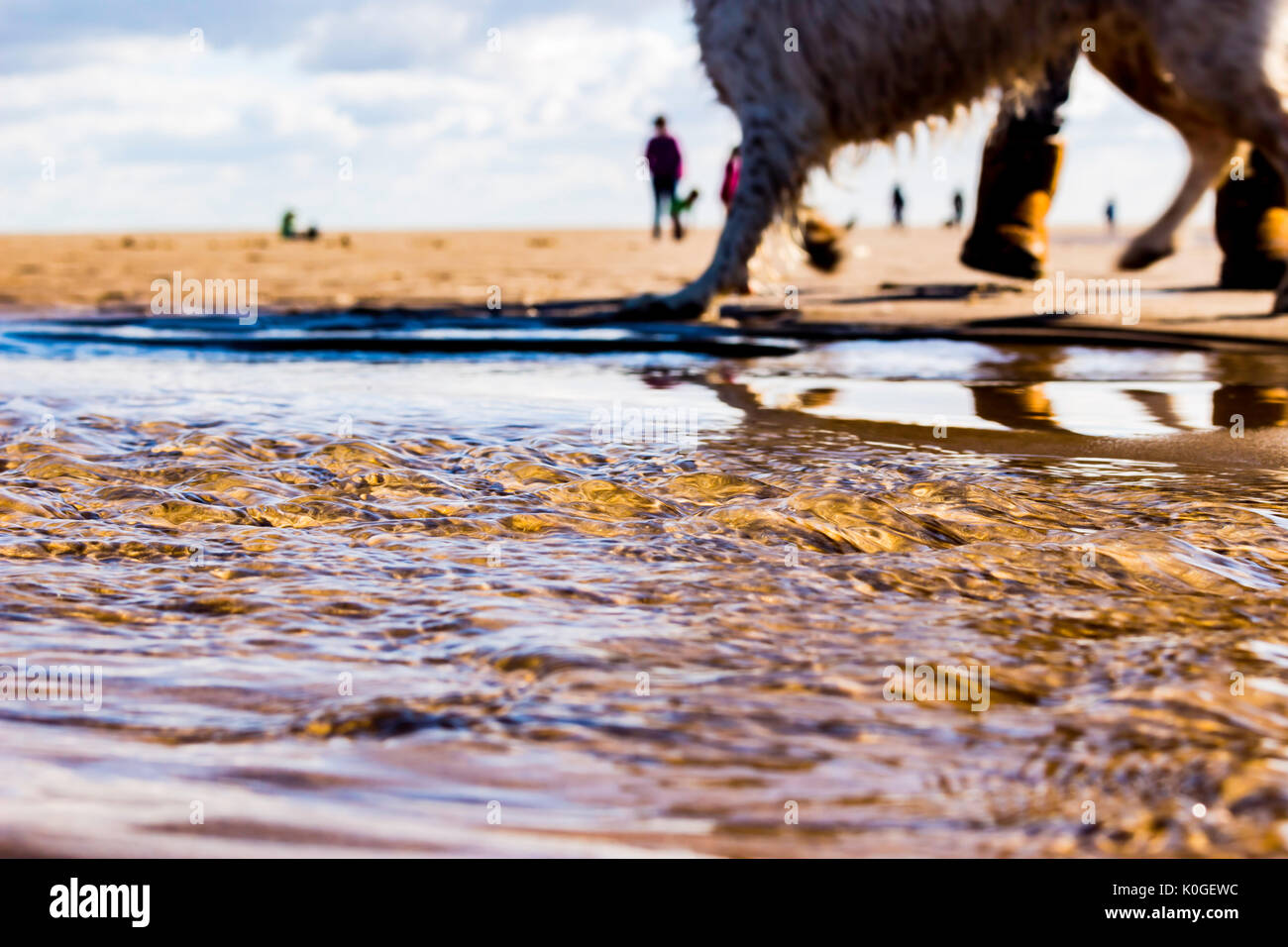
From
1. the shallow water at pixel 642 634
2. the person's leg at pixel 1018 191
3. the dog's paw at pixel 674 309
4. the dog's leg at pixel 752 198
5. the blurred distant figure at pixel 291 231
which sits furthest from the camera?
the blurred distant figure at pixel 291 231

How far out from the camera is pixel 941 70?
6.64 metres

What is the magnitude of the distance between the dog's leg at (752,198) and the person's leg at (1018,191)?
1910mm

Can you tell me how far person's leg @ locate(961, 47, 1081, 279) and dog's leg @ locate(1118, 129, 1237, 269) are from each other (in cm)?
124

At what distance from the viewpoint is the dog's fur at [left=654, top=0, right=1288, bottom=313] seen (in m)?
6.14

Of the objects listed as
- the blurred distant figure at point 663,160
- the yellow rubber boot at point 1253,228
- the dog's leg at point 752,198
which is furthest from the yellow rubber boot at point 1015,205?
the blurred distant figure at point 663,160

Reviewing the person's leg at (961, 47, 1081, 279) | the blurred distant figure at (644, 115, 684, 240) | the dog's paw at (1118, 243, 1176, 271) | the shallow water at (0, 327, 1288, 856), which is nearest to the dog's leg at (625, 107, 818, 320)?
the dog's paw at (1118, 243, 1176, 271)

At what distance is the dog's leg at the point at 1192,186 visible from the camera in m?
7.14

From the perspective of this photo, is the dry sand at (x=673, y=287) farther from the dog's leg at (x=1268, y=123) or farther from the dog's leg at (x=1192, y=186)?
the dog's leg at (x=1268, y=123)

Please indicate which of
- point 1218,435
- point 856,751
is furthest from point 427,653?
point 1218,435

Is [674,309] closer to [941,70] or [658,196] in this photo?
[941,70]

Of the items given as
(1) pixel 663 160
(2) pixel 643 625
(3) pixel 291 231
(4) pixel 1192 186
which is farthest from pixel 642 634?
(3) pixel 291 231
